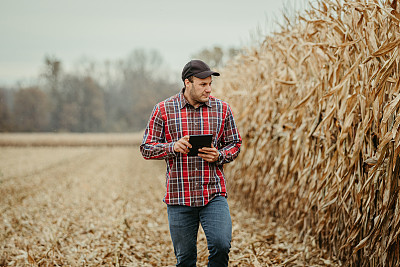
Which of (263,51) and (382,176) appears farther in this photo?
(263,51)

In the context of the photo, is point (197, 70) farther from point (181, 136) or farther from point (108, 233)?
point (108, 233)

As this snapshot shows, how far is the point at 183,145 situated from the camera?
2672 mm

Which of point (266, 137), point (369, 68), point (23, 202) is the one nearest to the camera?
point (369, 68)

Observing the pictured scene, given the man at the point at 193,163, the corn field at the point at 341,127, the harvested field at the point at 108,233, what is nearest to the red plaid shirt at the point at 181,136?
the man at the point at 193,163


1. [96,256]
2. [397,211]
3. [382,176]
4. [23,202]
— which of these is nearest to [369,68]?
[382,176]

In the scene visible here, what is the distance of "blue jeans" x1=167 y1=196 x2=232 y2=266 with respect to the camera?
2.71 m

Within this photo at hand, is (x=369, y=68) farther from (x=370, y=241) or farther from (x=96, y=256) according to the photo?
(x=96, y=256)

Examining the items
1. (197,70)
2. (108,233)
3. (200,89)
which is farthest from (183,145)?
(108,233)

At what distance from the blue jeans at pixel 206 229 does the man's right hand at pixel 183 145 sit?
43cm

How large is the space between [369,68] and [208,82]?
1415 millimetres

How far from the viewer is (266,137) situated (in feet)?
17.1

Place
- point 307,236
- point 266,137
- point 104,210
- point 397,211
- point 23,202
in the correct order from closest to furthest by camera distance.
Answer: point 397,211, point 307,236, point 266,137, point 104,210, point 23,202

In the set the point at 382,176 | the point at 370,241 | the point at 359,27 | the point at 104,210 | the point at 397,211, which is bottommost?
the point at 104,210

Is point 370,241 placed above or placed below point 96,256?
above
